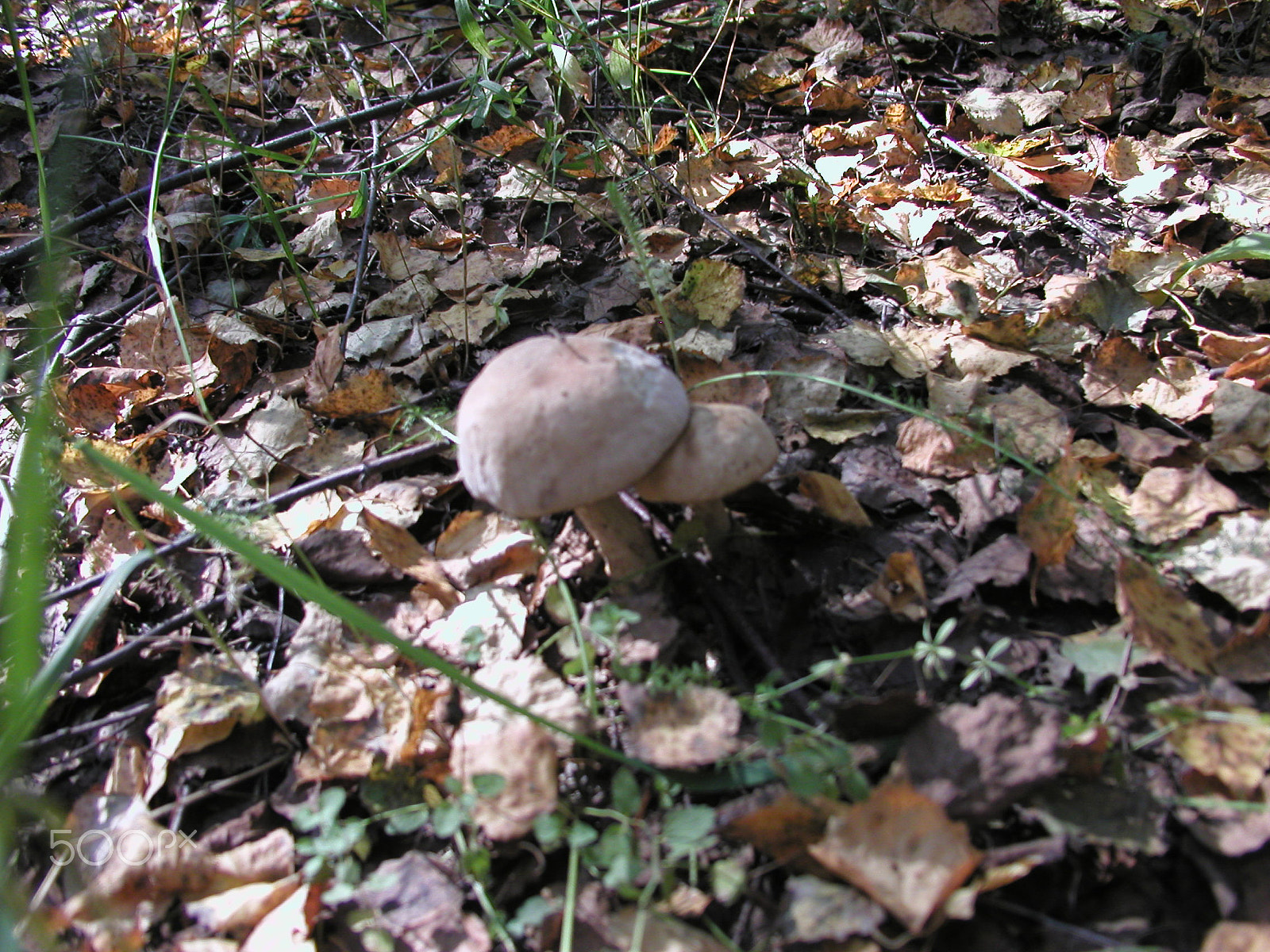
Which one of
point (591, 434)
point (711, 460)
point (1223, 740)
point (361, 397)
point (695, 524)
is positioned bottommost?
point (1223, 740)

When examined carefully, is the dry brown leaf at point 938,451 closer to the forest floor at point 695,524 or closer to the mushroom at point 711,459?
A: the forest floor at point 695,524

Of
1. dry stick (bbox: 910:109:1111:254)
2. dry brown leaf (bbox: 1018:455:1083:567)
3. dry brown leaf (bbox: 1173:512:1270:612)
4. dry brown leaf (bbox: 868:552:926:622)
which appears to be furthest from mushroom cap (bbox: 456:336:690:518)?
dry stick (bbox: 910:109:1111:254)

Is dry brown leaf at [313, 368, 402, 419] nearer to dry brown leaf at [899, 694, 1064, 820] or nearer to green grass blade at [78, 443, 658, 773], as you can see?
green grass blade at [78, 443, 658, 773]

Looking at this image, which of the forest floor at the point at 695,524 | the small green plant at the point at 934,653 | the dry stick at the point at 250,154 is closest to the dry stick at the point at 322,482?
the forest floor at the point at 695,524

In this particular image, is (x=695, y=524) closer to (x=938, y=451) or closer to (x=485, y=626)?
(x=485, y=626)

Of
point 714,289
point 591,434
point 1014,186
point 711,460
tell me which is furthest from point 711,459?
point 1014,186

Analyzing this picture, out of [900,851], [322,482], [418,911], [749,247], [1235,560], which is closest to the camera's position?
[900,851]

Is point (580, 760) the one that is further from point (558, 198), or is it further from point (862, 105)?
point (862, 105)
